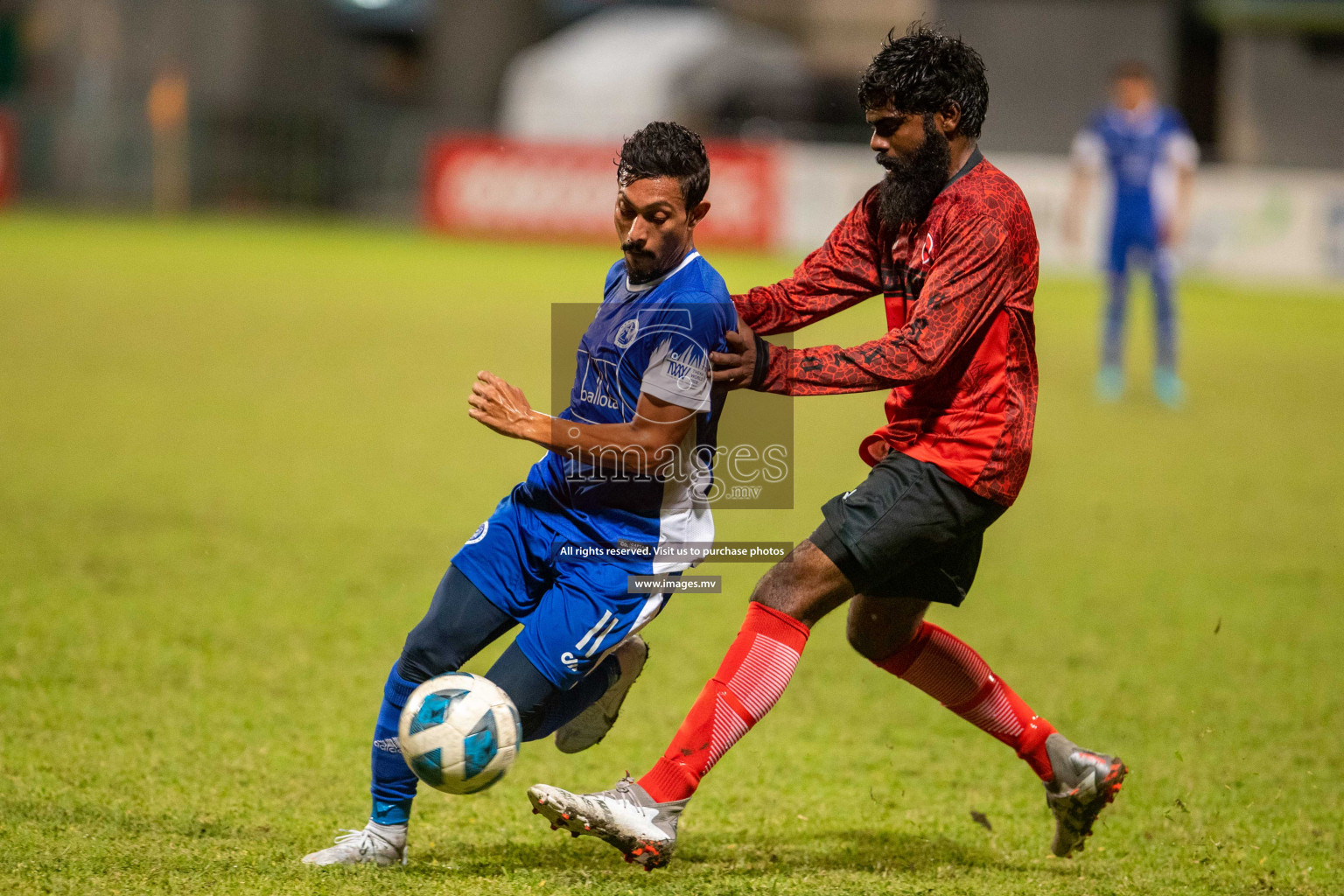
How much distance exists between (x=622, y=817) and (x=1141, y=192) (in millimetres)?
11147

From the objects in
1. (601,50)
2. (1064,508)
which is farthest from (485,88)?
(1064,508)

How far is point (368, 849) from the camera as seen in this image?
4.06 metres

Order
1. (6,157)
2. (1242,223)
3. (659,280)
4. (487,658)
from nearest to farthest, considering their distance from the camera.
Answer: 1. (659,280)
2. (487,658)
3. (1242,223)
4. (6,157)

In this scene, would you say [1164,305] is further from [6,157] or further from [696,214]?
[6,157]

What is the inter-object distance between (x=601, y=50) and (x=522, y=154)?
785cm

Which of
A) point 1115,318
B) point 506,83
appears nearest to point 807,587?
point 1115,318

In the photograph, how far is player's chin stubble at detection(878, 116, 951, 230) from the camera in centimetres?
395

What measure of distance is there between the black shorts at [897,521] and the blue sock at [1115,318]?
1002cm

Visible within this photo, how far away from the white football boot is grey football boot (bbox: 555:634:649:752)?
0.54 m

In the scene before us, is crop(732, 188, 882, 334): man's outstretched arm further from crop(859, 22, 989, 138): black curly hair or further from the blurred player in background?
the blurred player in background

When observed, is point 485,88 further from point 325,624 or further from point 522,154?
point 325,624

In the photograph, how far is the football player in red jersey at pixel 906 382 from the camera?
3.81 metres

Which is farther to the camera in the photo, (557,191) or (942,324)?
(557,191)

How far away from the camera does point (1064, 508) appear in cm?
991
